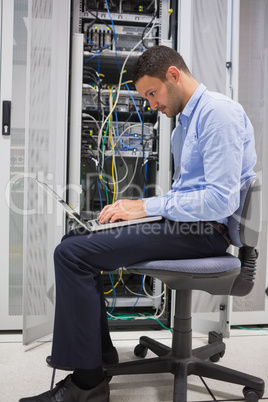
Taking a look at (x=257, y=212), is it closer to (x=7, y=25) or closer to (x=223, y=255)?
(x=223, y=255)

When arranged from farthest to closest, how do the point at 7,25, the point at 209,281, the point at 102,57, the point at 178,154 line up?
the point at 102,57 → the point at 7,25 → the point at 178,154 → the point at 209,281

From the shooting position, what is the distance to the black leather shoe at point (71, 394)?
1170 millimetres

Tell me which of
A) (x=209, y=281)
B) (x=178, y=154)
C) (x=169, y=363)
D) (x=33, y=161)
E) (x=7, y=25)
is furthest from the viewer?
(x=7, y=25)

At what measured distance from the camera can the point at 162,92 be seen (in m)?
1.38

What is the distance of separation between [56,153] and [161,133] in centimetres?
65

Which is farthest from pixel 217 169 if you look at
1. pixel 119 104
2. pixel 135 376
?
pixel 119 104

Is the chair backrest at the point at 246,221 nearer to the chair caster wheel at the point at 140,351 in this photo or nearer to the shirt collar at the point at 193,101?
the shirt collar at the point at 193,101

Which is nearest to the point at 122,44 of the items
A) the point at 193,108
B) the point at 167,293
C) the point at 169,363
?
the point at 193,108

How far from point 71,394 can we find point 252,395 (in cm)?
65

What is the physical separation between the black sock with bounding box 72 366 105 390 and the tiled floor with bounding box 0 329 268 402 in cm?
20

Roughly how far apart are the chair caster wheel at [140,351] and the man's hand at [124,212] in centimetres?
76

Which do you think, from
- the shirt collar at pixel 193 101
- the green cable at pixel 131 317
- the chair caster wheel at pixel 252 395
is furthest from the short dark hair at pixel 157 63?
the green cable at pixel 131 317

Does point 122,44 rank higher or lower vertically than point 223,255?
higher

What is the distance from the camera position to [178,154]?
5.24 ft
